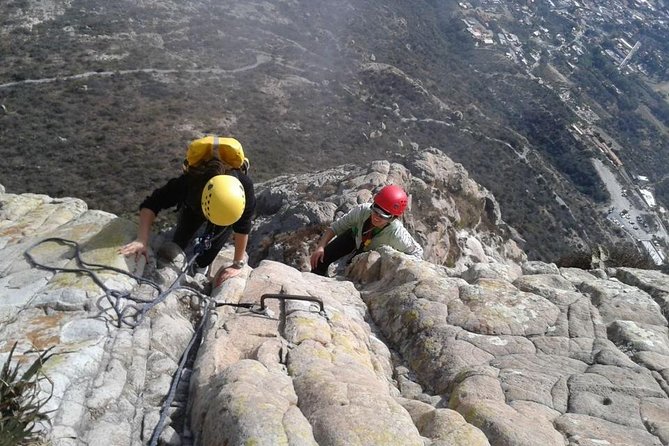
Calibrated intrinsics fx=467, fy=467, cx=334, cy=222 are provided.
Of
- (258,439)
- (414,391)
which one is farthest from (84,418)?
(414,391)

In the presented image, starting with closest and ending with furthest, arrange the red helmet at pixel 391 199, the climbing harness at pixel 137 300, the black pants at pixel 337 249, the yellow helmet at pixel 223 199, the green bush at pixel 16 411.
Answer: the green bush at pixel 16 411 < the climbing harness at pixel 137 300 < the yellow helmet at pixel 223 199 < the red helmet at pixel 391 199 < the black pants at pixel 337 249

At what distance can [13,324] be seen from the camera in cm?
495

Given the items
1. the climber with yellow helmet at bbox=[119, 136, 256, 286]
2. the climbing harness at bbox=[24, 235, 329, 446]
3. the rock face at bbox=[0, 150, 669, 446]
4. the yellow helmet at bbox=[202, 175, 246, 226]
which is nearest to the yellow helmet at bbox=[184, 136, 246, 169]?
the climber with yellow helmet at bbox=[119, 136, 256, 286]

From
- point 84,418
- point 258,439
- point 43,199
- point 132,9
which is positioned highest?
point 258,439

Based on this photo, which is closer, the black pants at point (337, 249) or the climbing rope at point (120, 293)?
the climbing rope at point (120, 293)

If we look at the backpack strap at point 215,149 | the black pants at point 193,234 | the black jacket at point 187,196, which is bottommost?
the black pants at point 193,234

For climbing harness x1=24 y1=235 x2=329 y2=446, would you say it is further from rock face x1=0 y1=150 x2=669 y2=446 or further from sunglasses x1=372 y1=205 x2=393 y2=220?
sunglasses x1=372 y1=205 x2=393 y2=220

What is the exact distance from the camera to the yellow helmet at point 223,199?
19.7 feet

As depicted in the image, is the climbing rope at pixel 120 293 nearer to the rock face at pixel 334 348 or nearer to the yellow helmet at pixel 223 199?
the rock face at pixel 334 348

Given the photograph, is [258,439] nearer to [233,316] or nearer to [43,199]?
[233,316]

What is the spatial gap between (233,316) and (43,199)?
5639 mm

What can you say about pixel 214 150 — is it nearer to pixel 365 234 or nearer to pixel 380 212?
pixel 380 212

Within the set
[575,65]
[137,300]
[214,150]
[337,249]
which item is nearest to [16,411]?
[137,300]

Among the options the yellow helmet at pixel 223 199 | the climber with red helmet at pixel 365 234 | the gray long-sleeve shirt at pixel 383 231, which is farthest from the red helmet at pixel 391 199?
the yellow helmet at pixel 223 199
